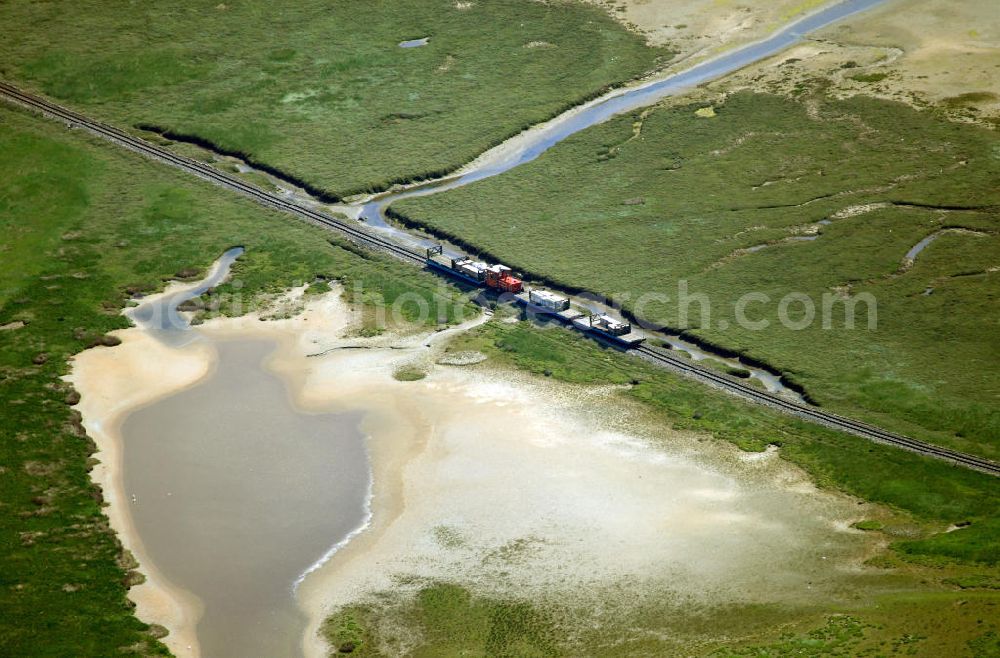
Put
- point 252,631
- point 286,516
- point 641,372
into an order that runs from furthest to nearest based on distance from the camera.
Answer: point 641,372
point 286,516
point 252,631

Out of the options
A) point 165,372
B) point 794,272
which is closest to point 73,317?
point 165,372

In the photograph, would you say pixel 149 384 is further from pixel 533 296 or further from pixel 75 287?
pixel 533 296

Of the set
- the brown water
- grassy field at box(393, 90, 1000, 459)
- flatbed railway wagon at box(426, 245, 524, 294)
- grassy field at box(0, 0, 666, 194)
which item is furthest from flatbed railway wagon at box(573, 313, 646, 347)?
grassy field at box(0, 0, 666, 194)

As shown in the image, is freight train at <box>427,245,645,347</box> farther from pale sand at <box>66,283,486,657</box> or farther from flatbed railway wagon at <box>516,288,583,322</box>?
pale sand at <box>66,283,486,657</box>

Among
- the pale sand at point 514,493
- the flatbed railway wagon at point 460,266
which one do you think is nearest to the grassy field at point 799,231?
the flatbed railway wagon at point 460,266

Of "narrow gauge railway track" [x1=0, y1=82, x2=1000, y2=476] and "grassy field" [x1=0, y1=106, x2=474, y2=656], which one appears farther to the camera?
"narrow gauge railway track" [x1=0, y1=82, x2=1000, y2=476]

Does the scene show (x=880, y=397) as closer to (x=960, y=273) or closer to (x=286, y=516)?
(x=960, y=273)
